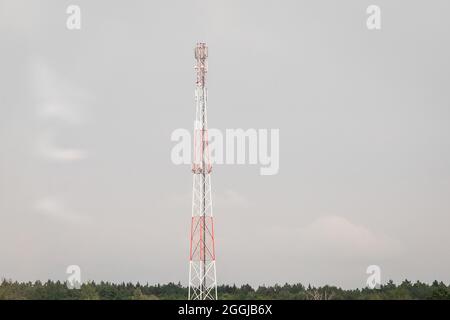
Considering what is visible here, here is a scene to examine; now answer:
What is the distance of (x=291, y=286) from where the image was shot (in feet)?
364

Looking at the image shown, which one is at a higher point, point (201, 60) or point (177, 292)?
point (201, 60)

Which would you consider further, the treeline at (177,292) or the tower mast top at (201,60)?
the treeline at (177,292)

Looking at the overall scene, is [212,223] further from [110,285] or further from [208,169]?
[110,285]

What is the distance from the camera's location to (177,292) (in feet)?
347

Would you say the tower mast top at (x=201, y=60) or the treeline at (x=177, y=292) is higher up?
the tower mast top at (x=201, y=60)

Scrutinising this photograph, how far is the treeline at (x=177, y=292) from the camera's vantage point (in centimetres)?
9300

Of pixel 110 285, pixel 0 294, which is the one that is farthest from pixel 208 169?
pixel 110 285

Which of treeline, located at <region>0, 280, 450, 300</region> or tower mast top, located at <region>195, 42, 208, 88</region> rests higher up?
tower mast top, located at <region>195, 42, 208, 88</region>

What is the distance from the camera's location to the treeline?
93.0m

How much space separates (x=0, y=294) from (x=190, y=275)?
53.3 m

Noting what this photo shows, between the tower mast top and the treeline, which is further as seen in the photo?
the treeline
